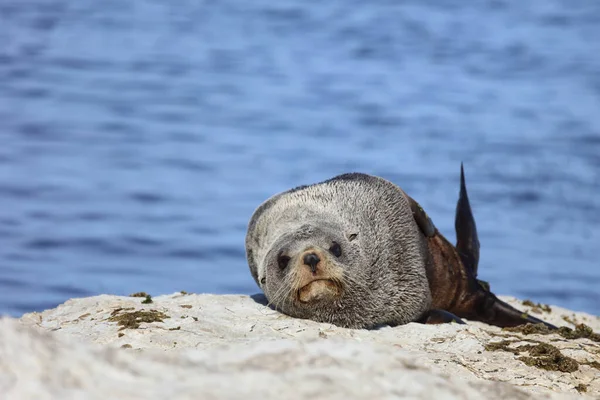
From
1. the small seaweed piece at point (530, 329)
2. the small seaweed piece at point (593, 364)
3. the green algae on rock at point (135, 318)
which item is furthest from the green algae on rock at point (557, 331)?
the green algae on rock at point (135, 318)

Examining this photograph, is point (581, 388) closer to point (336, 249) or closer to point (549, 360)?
point (549, 360)

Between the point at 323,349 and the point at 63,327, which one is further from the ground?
the point at 323,349

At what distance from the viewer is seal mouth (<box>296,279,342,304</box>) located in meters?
7.38

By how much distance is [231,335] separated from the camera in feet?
Answer: 22.5

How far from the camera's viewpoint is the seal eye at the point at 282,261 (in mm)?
7540

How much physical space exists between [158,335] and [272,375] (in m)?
3.19

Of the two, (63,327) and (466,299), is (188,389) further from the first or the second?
(466,299)

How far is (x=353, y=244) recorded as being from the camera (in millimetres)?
7828

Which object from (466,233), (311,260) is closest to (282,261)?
(311,260)

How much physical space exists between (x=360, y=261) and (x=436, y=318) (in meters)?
1.10

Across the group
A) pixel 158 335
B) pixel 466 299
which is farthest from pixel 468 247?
pixel 158 335

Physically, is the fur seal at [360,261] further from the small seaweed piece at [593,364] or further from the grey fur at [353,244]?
the small seaweed piece at [593,364]

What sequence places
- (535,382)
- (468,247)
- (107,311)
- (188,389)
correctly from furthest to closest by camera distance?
(468,247), (107,311), (535,382), (188,389)

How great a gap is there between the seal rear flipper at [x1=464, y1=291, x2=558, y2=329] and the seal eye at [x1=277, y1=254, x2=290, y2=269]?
2579mm
